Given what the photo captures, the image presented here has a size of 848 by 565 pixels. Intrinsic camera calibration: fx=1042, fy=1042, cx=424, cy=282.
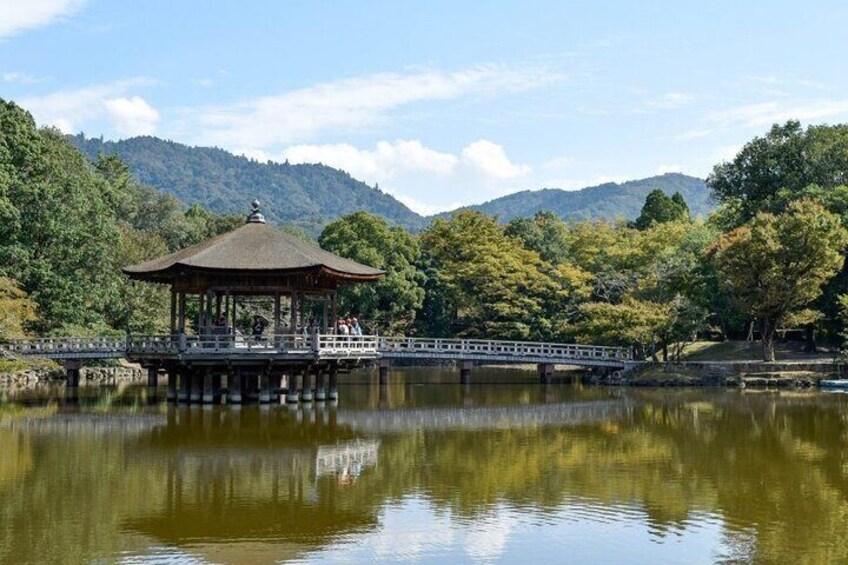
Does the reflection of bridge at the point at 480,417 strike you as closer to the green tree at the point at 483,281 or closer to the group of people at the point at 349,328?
the group of people at the point at 349,328

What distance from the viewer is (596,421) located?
31906 millimetres

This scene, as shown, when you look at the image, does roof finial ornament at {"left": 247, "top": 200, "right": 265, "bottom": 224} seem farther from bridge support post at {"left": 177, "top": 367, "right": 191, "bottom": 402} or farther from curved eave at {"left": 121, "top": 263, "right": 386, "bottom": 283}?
bridge support post at {"left": 177, "top": 367, "right": 191, "bottom": 402}

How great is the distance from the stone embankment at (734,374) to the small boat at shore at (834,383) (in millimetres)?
669

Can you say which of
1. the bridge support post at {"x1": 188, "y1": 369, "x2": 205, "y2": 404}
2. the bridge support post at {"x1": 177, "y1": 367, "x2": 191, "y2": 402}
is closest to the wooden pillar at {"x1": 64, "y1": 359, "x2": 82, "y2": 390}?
the bridge support post at {"x1": 177, "y1": 367, "x2": 191, "y2": 402}

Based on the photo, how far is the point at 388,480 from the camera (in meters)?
20.8

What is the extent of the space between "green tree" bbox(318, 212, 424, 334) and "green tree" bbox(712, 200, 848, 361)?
22056 millimetres

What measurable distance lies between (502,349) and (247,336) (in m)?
14.1

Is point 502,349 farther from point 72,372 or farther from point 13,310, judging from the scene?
point 13,310

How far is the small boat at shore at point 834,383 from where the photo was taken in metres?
42.9

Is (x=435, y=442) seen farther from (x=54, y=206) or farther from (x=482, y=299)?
(x=482, y=299)

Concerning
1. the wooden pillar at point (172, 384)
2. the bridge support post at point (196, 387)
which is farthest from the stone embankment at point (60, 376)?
the bridge support post at point (196, 387)

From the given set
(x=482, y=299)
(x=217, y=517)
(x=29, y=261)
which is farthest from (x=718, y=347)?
(x=217, y=517)

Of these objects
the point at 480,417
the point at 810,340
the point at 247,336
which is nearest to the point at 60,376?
the point at 247,336

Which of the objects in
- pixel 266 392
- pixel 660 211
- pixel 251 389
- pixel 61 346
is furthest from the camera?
pixel 660 211
